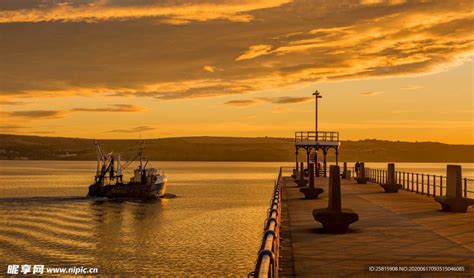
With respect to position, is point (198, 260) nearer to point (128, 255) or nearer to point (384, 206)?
point (128, 255)

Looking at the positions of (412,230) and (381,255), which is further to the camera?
(412,230)

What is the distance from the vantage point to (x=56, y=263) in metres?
34.8

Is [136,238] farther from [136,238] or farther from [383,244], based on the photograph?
[383,244]

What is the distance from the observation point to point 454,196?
25.2 metres

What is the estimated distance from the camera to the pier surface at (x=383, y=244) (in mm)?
12719

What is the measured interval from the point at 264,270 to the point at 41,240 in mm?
42829

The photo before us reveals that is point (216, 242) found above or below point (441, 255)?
below

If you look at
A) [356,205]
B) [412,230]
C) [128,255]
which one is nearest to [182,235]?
[128,255]

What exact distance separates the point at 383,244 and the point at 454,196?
1054 cm

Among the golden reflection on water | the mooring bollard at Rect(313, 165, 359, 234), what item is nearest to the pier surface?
the mooring bollard at Rect(313, 165, 359, 234)

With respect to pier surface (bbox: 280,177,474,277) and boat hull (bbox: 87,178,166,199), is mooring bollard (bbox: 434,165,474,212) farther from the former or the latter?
boat hull (bbox: 87,178,166,199)

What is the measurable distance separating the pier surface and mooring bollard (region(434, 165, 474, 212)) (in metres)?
0.56

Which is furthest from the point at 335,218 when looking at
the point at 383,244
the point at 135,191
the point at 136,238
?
the point at 135,191

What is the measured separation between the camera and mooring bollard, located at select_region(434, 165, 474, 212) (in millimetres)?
24609
